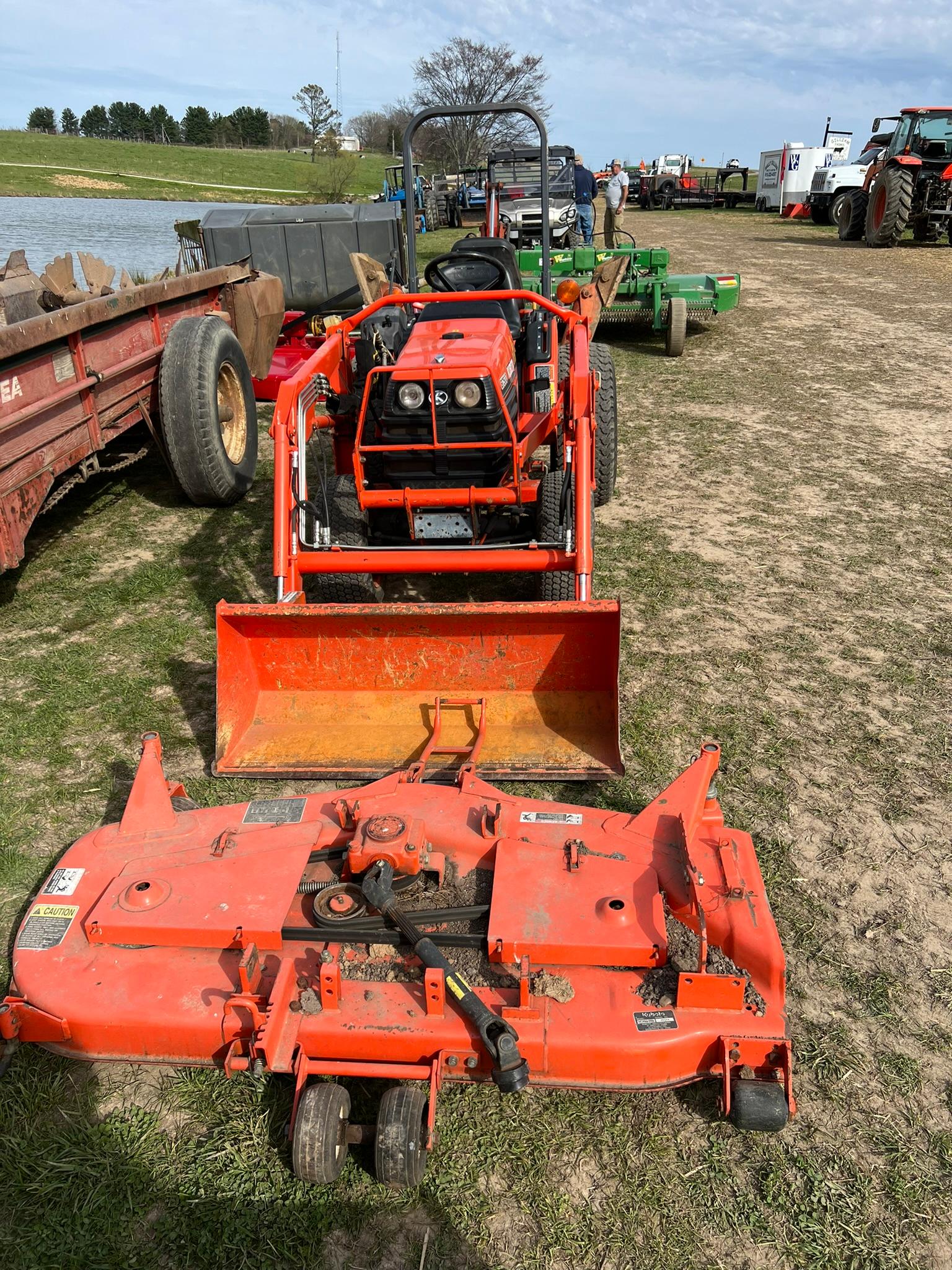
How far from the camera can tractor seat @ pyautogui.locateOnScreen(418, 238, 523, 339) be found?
5113mm

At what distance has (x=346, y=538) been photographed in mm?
4551

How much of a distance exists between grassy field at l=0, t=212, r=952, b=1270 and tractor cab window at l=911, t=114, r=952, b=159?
13.3m

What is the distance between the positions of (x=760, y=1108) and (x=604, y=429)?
4.38m

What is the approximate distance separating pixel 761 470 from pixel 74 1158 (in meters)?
6.01

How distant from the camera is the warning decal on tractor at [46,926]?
253cm

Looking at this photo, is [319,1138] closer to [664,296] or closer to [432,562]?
[432,562]

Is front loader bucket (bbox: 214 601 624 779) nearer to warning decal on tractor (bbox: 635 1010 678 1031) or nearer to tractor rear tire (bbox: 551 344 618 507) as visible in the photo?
warning decal on tractor (bbox: 635 1010 678 1031)

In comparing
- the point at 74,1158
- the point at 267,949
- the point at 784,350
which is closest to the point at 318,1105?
the point at 267,949

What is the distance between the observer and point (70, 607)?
16.5 feet

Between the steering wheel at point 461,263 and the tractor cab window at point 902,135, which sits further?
the tractor cab window at point 902,135

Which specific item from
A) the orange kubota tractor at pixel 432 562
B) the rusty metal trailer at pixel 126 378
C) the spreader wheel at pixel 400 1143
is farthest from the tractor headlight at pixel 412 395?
the spreader wheel at pixel 400 1143

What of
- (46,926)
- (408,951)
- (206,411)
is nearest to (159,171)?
(206,411)

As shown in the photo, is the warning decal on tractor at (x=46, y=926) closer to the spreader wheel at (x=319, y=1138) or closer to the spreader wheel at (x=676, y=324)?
the spreader wheel at (x=319, y=1138)

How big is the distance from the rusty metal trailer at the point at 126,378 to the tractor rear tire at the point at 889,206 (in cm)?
1424
